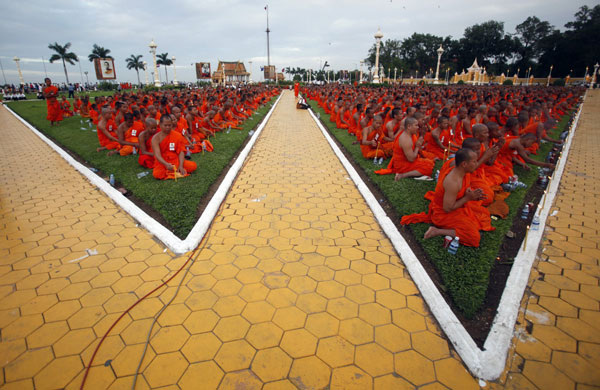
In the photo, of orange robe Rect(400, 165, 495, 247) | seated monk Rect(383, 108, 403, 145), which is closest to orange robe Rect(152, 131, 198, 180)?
orange robe Rect(400, 165, 495, 247)

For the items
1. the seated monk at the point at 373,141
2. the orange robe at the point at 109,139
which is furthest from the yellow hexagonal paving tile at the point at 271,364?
the orange robe at the point at 109,139

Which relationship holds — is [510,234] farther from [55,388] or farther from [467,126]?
[55,388]

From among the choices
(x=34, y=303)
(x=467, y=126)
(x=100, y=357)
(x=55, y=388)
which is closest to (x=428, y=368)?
(x=100, y=357)

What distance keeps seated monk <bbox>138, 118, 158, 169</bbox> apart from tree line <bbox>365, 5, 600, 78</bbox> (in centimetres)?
6706

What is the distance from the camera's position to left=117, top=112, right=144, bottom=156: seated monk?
24.6 ft

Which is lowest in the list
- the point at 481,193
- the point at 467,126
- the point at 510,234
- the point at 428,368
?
the point at 428,368

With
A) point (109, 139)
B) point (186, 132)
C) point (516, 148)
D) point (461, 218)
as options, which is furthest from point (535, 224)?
point (109, 139)

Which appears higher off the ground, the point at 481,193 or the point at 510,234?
the point at 481,193

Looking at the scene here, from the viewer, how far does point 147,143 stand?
21.3 ft

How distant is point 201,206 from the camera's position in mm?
4871

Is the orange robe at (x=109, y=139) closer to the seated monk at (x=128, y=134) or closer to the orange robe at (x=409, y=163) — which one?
the seated monk at (x=128, y=134)

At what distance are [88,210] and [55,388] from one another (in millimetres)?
3368

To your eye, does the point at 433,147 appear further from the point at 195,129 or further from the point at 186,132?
the point at 195,129

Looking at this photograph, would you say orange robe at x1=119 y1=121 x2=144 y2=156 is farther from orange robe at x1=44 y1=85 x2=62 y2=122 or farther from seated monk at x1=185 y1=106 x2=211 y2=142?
orange robe at x1=44 y1=85 x2=62 y2=122
